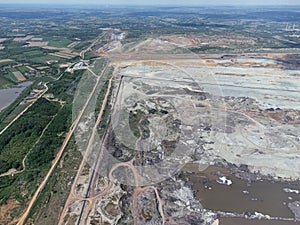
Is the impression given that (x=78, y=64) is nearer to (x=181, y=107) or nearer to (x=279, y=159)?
(x=181, y=107)

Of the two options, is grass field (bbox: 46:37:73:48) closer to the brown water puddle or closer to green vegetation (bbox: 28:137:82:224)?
green vegetation (bbox: 28:137:82:224)

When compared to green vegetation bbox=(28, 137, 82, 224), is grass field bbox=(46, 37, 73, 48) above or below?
below

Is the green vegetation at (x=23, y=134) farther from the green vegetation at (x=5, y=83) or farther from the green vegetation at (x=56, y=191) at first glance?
the green vegetation at (x=5, y=83)

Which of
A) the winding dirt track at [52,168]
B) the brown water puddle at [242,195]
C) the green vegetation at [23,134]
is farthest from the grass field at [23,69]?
the brown water puddle at [242,195]

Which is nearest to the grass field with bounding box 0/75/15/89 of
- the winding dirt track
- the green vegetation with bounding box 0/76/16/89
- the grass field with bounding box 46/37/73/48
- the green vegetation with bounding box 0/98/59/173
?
the green vegetation with bounding box 0/76/16/89

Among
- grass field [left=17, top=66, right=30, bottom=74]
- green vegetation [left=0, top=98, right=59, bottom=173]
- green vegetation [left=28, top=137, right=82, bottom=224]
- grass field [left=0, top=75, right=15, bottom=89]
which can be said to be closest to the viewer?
green vegetation [left=28, top=137, right=82, bottom=224]

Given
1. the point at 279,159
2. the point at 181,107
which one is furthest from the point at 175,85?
the point at 279,159

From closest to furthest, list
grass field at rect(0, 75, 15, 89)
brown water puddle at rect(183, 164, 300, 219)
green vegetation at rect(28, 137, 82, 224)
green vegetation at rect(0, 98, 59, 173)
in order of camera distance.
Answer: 1. green vegetation at rect(28, 137, 82, 224)
2. brown water puddle at rect(183, 164, 300, 219)
3. green vegetation at rect(0, 98, 59, 173)
4. grass field at rect(0, 75, 15, 89)

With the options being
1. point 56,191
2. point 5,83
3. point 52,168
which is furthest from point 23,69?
point 56,191
